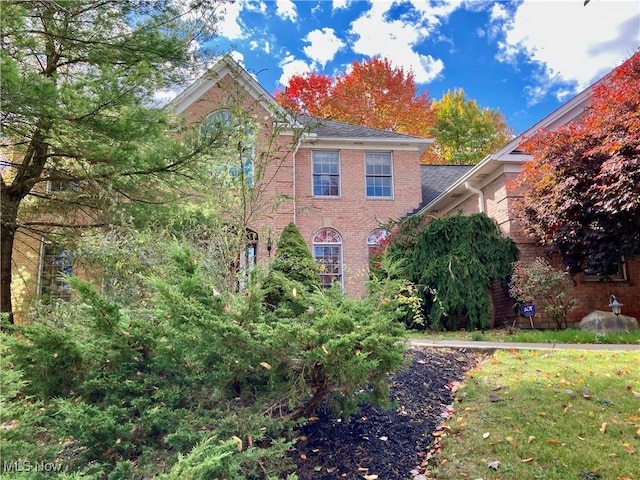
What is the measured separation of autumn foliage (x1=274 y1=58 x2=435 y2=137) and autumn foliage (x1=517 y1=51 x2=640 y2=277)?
48.6 feet

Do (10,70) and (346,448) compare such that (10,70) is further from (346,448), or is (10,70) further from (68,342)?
(346,448)

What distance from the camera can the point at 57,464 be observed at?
2178 millimetres

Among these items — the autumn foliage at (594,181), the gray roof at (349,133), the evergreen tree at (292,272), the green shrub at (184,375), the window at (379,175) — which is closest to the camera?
the green shrub at (184,375)

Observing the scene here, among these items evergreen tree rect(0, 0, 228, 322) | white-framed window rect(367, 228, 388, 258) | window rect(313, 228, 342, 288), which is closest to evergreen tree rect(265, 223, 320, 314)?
evergreen tree rect(0, 0, 228, 322)

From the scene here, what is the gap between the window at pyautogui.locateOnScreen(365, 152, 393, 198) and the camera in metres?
15.0

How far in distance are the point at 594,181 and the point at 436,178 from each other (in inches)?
343

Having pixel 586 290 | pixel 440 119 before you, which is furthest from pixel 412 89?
pixel 586 290

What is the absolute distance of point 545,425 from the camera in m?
3.29

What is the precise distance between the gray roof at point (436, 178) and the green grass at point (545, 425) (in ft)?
35.7

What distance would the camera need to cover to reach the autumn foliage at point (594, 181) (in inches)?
290

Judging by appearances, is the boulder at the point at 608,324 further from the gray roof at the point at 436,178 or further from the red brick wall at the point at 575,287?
the gray roof at the point at 436,178

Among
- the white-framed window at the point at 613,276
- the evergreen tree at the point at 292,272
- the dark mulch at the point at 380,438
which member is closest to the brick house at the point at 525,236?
the white-framed window at the point at 613,276

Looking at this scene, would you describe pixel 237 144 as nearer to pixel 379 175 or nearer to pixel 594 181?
pixel 594 181

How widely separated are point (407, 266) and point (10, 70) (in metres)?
8.17
